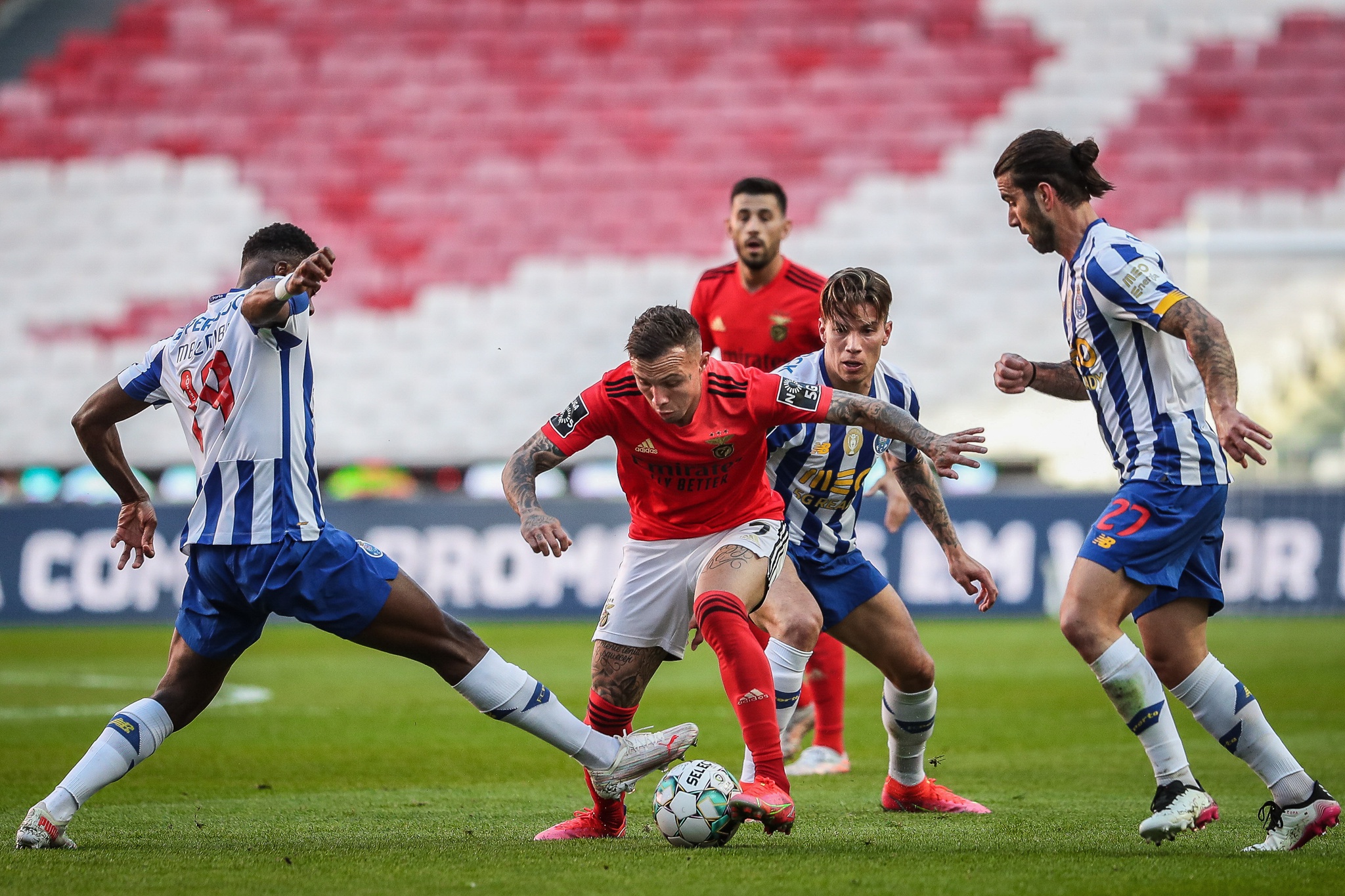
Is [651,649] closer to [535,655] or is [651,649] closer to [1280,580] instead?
[535,655]

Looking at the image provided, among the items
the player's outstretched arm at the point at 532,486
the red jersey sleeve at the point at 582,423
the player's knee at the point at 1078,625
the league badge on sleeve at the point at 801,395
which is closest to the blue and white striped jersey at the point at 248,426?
the player's outstretched arm at the point at 532,486

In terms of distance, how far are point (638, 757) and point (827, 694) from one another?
199 centimetres

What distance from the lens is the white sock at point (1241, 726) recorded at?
14.8 feet

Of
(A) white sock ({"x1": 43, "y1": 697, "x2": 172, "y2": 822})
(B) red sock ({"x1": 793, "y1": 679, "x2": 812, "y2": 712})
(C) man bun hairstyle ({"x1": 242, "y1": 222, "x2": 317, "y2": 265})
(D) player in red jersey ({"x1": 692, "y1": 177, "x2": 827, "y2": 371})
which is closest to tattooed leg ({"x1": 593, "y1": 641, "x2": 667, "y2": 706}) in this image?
(A) white sock ({"x1": 43, "y1": 697, "x2": 172, "y2": 822})

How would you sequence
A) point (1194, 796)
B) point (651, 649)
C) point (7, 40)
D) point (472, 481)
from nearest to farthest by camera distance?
point (1194, 796) < point (651, 649) < point (472, 481) < point (7, 40)

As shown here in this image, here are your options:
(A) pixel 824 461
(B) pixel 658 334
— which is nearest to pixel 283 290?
(B) pixel 658 334

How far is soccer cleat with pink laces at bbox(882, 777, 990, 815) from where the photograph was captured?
215 inches

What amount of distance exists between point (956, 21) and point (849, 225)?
3154mm

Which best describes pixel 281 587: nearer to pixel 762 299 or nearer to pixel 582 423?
pixel 582 423

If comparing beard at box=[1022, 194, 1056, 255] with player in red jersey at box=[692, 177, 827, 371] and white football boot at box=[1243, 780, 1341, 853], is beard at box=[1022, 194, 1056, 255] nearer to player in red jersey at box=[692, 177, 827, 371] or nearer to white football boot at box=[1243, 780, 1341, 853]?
white football boot at box=[1243, 780, 1341, 853]

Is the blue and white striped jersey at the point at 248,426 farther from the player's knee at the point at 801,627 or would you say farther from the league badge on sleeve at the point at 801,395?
the player's knee at the point at 801,627

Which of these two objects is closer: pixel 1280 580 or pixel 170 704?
pixel 170 704

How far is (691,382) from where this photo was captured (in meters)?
4.76

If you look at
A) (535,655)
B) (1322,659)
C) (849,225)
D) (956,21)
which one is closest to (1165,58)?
(956,21)
